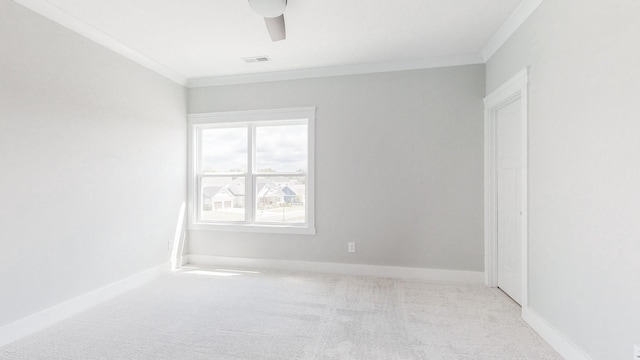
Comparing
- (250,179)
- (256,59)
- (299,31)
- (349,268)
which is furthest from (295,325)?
(256,59)

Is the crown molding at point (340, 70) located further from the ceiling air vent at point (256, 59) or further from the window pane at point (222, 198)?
the window pane at point (222, 198)

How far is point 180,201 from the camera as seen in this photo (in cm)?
411

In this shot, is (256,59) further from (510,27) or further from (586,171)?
(586,171)

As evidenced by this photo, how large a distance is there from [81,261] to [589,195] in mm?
4013

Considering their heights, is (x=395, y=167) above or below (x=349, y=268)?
above

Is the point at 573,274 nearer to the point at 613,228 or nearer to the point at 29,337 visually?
the point at 613,228

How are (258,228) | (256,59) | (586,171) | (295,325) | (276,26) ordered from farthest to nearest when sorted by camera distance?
(258,228) → (256,59) → (295,325) → (276,26) → (586,171)

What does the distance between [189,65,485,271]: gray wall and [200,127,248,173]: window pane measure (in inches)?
23.9

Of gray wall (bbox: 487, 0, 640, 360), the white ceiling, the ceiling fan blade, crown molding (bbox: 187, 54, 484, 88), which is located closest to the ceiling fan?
the ceiling fan blade

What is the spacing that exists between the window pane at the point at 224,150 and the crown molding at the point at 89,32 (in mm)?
962

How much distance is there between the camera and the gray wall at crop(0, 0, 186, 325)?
2.21 meters

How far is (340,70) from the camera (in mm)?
3730

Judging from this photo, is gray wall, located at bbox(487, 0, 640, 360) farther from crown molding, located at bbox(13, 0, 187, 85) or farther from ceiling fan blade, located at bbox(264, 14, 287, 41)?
crown molding, located at bbox(13, 0, 187, 85)

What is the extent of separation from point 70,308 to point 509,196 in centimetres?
430
